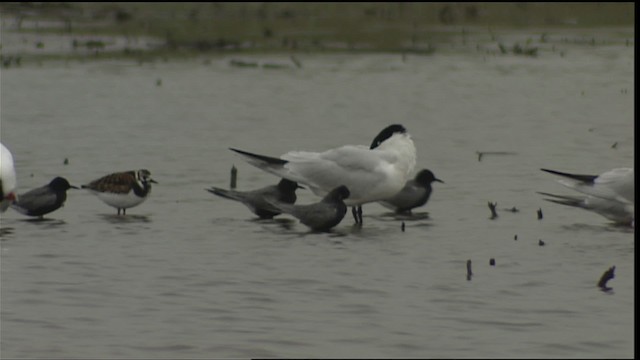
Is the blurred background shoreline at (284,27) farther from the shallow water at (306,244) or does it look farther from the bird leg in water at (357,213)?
the bird leg in water at (357,213)

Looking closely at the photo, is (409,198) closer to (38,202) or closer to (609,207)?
(609,207)

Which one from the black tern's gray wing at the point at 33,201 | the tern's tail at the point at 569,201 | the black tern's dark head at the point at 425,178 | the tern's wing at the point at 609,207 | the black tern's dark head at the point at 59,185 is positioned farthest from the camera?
the black tern's dark head at the point at 425,178

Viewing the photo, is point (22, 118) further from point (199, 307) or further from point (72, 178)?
point (199, 307)

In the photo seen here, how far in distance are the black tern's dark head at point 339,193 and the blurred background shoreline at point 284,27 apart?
1893 cm

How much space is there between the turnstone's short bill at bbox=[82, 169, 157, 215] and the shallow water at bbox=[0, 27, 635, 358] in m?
0.20

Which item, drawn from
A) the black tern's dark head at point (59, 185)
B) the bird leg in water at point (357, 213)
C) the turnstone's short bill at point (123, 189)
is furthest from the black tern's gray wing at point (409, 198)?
the black tern's dark head at point (59, 185)

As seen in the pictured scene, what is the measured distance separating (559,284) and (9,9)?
34.6 m

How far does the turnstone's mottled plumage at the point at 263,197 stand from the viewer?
49.8ft

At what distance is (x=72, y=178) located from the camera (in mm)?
18031

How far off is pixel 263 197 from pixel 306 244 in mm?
1539

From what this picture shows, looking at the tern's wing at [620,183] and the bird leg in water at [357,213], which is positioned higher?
the tern's wing at [620,183]

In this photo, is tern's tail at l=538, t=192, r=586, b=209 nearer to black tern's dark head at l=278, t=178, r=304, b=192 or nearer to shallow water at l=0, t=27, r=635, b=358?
shallow water at l=0, t=27, r=635, b=358

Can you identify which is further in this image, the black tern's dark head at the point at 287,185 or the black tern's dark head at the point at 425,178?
the black tern's dark head at the point at 425,178

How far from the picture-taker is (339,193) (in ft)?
48.0
